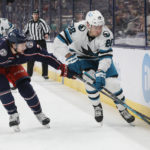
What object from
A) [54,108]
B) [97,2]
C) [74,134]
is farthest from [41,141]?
[97,2]

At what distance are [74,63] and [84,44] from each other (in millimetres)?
199

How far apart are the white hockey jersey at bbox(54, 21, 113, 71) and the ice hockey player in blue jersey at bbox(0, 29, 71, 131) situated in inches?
11.8

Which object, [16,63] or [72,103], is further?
[72,103]

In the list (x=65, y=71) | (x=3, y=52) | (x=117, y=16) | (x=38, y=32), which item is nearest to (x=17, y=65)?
(x=3, y=52)

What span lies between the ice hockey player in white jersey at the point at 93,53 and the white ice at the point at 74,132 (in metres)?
0.18

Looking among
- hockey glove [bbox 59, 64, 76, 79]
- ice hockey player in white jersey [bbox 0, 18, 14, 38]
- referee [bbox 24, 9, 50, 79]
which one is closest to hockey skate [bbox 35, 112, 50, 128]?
hockey glove [bbox 59, 64, 76, 79]

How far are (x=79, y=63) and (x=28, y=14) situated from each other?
6.92 m

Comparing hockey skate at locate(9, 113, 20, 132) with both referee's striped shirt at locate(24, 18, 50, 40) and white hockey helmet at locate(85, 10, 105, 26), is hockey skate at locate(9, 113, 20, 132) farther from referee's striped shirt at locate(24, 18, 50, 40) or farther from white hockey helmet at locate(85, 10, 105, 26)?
referee's striped shirt at locate(24, 18, 50, 40)

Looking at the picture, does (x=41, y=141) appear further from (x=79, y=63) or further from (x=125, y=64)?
(x=125, y=64)

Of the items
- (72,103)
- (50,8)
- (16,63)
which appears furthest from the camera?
(50,8)

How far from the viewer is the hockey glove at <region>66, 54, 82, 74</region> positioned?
363 cm

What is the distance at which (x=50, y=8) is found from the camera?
323 inches

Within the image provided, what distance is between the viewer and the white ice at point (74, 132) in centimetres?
308

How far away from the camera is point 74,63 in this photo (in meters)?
3.67
